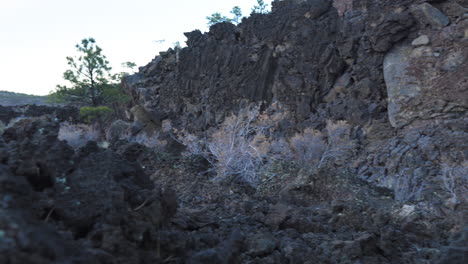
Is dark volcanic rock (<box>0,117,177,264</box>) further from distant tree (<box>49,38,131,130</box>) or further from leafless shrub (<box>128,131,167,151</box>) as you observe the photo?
distant tree (<box>49,38,131,130</box>)

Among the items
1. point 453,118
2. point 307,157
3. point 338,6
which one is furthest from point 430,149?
point 338,6

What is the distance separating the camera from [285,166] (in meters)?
9.30

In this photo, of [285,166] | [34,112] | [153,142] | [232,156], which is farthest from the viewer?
[34,112]

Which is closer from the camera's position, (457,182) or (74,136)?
(457,182)

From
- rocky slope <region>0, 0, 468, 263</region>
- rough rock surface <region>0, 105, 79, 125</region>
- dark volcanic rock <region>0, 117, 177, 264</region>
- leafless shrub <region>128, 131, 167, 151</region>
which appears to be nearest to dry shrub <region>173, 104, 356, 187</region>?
rocky slope <region>0, 0, 468, 263</region>

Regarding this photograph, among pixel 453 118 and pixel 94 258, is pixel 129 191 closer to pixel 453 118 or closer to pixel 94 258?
pixel 94 258

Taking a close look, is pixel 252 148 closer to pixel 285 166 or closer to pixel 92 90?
pixel 285 166

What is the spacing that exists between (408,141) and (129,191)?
1213cm

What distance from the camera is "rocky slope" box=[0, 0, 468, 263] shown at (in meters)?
1.83

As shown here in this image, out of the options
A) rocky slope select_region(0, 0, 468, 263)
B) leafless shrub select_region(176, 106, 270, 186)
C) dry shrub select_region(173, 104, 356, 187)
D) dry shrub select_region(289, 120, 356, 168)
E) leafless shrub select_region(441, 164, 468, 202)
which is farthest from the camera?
dry shrub select_region(289, 120, 356, 168)

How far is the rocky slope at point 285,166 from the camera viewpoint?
1.83 m

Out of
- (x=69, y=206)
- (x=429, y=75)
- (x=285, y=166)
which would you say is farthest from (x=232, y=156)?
(x=429, y=75)

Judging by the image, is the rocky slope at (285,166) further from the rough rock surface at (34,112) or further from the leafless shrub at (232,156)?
the rough rock surface at (34,112)

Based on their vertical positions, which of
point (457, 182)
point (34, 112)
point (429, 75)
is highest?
point (429, 75)
